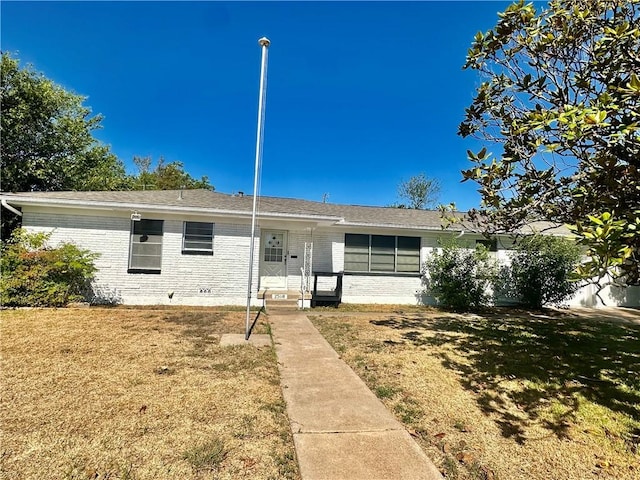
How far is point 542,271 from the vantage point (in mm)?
11469

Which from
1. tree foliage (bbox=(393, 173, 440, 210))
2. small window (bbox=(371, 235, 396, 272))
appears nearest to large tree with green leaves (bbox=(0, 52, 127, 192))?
small window (bbox=(371, 235, 396, 272))

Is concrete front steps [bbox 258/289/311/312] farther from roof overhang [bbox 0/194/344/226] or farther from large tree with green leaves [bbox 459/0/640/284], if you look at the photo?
large tree with green leaves [bbox 459/0/640/284]

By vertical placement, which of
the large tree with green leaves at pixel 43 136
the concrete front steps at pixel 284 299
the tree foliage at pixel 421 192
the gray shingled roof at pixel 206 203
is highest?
the tree foliage at pixel 421 192

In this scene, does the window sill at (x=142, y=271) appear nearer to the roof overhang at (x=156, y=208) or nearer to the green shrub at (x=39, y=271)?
the green shrub at (x=39, y=271)

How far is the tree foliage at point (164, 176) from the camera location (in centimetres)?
3481

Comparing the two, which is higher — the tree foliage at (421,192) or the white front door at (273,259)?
the tree foliage at (421,192)

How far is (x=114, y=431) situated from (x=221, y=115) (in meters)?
18.6

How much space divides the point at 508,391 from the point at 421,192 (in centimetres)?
3864

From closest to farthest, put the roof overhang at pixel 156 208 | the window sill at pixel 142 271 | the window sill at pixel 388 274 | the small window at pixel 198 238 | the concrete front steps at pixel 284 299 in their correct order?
the roof overhang at pixel 156 208, the window sill at pixel 142 271, the small window at pixel 198 238, the concrete front steps at pixel 284 299, the window sill at pixel 388 274

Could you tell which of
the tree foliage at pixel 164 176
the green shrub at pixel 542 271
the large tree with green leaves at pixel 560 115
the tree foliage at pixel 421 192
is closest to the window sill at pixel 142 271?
the large tree with green leaves at pixel 560 115

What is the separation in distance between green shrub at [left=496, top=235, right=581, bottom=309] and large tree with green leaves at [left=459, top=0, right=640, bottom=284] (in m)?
7.14

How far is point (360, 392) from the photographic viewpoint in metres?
4.06

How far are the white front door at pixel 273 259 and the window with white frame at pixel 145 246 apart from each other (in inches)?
125

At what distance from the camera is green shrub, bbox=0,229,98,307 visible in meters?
8.04
